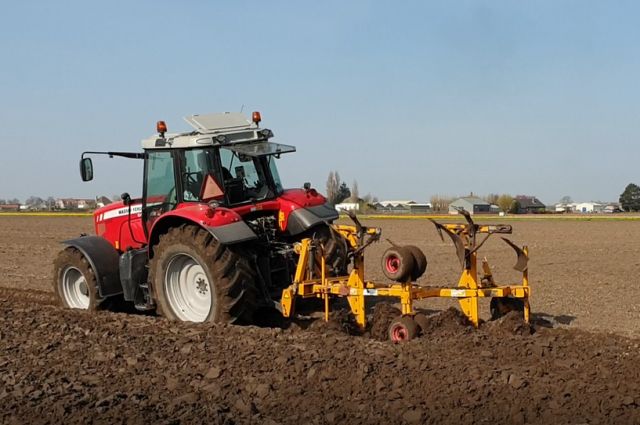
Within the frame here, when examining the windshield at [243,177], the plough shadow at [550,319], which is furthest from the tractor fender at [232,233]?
the plough shadow at [550,319]

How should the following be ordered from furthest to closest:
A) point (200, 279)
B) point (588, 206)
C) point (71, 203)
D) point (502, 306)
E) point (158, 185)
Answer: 1. point (588, 206)
2. point (71, 203)
3. point (158, 185)
4. point (200, 279)
5. point (502, 306)

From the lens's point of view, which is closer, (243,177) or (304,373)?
(304,373)

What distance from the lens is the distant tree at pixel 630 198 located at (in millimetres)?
87681

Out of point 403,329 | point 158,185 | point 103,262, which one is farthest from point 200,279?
point 403,329

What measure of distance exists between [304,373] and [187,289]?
9.54 feet

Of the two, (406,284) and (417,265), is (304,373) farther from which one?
(417,265)

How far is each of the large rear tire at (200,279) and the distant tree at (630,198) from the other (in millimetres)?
86472

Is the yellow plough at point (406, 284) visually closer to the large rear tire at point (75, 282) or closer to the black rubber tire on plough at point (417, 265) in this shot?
the black rubber tire on plough at point (417, 265)

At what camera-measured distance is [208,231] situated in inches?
300

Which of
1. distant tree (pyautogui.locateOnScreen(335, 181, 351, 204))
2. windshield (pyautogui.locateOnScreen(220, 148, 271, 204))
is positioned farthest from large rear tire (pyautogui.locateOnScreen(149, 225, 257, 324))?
distant tree (pyautogui.locateOnScreen(335, 181, 351, 204))

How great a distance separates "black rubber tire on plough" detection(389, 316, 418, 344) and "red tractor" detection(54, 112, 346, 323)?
4.64ft

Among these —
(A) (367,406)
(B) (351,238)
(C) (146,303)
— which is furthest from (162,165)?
(A) (367,406)

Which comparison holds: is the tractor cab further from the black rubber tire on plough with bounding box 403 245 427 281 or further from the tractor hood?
the black rubber tire on plough with bounding box 403 245 427 281

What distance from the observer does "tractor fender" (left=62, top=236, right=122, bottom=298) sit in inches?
352
